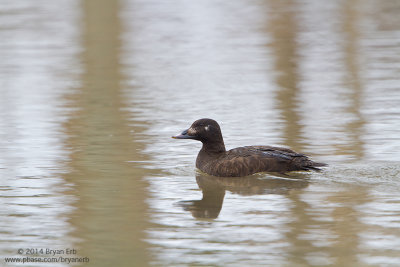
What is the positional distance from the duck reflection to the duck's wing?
0.09m

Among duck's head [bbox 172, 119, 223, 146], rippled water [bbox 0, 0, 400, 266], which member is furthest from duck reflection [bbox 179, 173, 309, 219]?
duck's head [bbox 172, 119, 223, 146]

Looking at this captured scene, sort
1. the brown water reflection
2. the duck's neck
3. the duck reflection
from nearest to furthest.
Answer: the brown water reflection → the duck reflection → the duck's neck

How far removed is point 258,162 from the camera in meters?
10.6

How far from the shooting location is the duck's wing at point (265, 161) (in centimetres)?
1043

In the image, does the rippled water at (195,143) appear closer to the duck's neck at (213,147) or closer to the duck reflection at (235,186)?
the duck reflection at (235,186)

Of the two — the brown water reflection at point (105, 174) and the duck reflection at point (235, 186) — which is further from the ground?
the brown water reflection at point (105, 174)

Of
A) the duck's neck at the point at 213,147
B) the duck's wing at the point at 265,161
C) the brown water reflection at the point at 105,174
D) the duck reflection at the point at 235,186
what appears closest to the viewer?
the brown water reflection at the point at 105,174

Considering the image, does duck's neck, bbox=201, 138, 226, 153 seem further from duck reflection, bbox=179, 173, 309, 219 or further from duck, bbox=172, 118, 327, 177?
duck reflection, bbox=179, 173, 309, 219

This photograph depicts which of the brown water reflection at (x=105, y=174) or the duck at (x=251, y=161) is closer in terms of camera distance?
the brown water reflection at (x=105, y=174)

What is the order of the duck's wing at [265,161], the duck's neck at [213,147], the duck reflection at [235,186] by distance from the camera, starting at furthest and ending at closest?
the duck's neck at [213,147]
the duck's wing at [265,161]
the duck reflection at [235,186]

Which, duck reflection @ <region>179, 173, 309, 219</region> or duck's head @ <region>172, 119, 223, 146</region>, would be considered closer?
duck reflection @ <region>179, 173, 309, 219</region>

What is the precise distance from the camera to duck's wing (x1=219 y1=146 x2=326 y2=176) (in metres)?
10.4

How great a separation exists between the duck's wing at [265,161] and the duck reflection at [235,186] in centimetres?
9

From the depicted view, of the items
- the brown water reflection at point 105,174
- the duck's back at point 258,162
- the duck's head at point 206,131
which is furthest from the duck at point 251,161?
the brown water reflection at point 105,174
